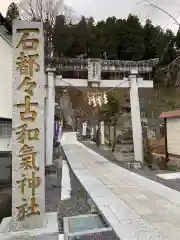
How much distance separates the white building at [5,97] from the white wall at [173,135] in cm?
754

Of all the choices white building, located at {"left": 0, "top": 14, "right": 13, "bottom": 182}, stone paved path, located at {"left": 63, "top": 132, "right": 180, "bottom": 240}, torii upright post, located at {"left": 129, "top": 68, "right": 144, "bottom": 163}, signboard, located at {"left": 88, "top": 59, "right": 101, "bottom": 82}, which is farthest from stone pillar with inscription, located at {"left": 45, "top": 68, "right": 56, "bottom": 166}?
stone paved path, located at {"left": 63, "top": 132, "right": 180, "bottom": 240}

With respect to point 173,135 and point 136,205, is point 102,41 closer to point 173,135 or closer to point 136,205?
point 173,135

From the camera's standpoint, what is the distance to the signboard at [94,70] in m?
14.0

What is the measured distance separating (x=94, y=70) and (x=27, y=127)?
10.4 m

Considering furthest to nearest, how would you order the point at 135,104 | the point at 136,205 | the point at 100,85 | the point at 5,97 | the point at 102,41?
the point at 102,41, the point at 100,85, the point at 135,104, the point at 5,97, the point at 136,205

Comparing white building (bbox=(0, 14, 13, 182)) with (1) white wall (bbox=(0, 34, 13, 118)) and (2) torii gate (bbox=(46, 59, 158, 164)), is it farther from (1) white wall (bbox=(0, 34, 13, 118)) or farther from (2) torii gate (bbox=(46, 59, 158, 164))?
(2) torii gate (bbox=(46, 59, 158, 164))

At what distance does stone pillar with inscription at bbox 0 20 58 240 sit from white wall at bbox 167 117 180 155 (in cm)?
876

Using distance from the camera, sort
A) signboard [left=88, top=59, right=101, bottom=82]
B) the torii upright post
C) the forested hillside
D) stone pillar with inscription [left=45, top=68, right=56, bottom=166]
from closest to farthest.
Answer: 1. stone pillar with inscription [left=45, top=68, right=56, bottom=166]
2. the torii upright post
3. signboard [left=88, top=59, right=101, bottom=82]
4. the forested hillside

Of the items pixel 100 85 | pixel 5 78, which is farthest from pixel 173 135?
pixel 5 78

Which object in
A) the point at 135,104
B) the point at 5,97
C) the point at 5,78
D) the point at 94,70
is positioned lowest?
the point at 135,104

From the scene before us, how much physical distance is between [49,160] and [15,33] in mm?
10206

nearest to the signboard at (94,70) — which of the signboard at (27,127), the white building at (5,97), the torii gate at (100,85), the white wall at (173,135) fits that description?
the torii gate at (100,85)

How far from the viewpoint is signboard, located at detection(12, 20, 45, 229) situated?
406 cm

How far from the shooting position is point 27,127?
409cm
